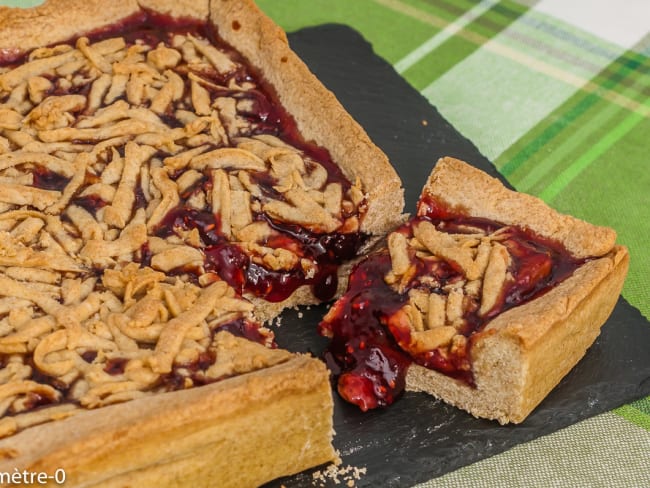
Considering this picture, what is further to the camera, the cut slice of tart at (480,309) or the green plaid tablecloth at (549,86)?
the green plaid tablecloth at (549,86)

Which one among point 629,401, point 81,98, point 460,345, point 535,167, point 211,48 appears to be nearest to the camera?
point 460,345

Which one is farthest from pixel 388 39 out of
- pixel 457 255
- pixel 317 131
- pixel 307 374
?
pixel 307 374

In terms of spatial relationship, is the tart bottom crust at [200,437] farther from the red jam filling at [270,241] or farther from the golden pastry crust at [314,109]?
the golden pastry crust at [314,109]

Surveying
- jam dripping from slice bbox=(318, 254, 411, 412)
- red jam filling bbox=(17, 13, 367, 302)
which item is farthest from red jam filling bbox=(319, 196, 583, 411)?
red jam filling bbox=(17, 13, 367, 302)

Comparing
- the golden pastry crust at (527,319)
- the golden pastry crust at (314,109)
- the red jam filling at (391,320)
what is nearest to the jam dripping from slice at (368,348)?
the red jam filling at (391,320)

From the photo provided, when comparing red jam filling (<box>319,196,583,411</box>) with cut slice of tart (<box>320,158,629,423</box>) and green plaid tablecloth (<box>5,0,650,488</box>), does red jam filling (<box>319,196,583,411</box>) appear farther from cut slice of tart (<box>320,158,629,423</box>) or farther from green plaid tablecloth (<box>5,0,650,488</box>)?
green plaid tablecloth (<box>5,0,650,488</box>)

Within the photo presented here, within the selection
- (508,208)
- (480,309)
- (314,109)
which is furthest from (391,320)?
(314,109)

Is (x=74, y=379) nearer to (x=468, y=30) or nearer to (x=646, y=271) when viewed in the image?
(x=646, y=271)
